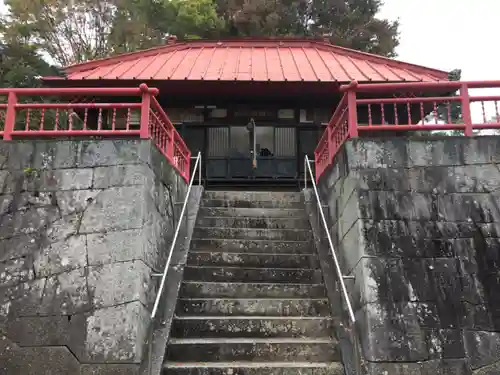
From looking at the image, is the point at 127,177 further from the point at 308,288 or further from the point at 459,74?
the point at 459,74

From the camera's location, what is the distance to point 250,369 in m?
4.23

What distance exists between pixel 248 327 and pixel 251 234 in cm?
194

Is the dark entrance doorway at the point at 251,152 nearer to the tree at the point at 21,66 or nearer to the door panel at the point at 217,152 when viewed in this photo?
the door panel at the point at 217,152

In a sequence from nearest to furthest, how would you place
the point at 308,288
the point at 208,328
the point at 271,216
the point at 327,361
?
1. the point at 327,361
2. the point at 208,328
3. the point at 308,288
4. the point at 271,216

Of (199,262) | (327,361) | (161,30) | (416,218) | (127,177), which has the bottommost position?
(327,361)

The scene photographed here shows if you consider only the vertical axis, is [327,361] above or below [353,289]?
below

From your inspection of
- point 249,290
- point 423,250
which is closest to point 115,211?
point 249,290

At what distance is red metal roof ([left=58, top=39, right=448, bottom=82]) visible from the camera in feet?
30.5

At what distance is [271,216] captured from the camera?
7.07 meters

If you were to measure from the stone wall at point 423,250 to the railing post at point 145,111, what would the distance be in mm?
2529

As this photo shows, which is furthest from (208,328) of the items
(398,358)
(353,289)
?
(398,358)

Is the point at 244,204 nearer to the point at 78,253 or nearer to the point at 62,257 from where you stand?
the point at 78,253

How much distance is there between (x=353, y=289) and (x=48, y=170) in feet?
13.1

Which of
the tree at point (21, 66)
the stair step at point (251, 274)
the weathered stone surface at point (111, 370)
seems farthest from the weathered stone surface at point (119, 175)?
the tree at point (21, 66)
